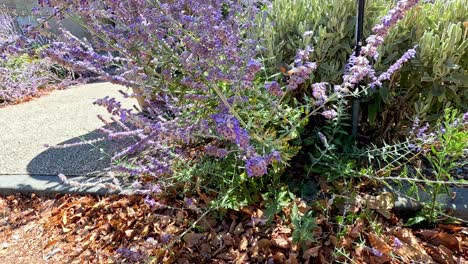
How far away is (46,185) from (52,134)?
1.19 metres

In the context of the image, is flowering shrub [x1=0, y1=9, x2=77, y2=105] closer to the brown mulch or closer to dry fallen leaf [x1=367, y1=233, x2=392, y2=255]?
the brown mulch

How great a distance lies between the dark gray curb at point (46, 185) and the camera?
2.50 m

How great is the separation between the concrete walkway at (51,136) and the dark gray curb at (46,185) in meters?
0.03

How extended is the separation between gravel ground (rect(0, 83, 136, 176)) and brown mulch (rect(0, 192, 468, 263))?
0.45 metres

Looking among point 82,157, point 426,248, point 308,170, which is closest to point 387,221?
point 426,248

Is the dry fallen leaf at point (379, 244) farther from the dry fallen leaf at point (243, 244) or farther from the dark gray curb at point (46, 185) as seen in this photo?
the dark gray curb at point (46, 185)

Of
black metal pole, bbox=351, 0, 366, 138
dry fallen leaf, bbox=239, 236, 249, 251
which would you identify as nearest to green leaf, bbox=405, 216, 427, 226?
black metal pole, bbox=351, 0, 366, 138

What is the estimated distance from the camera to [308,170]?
2.06m

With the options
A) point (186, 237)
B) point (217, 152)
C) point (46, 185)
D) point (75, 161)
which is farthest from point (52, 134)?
point (217, 152)

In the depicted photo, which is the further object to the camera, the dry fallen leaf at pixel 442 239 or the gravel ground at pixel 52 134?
the gravel ground at pixel 52 134

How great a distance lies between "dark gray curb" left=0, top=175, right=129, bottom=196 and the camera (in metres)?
2.50

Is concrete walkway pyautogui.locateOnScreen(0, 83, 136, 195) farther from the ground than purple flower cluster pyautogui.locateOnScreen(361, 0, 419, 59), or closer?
closer

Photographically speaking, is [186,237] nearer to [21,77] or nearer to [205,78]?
[205,78]

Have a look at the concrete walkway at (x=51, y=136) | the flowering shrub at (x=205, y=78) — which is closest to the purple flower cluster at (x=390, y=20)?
the flowering shrub at (x=205, y=78)
